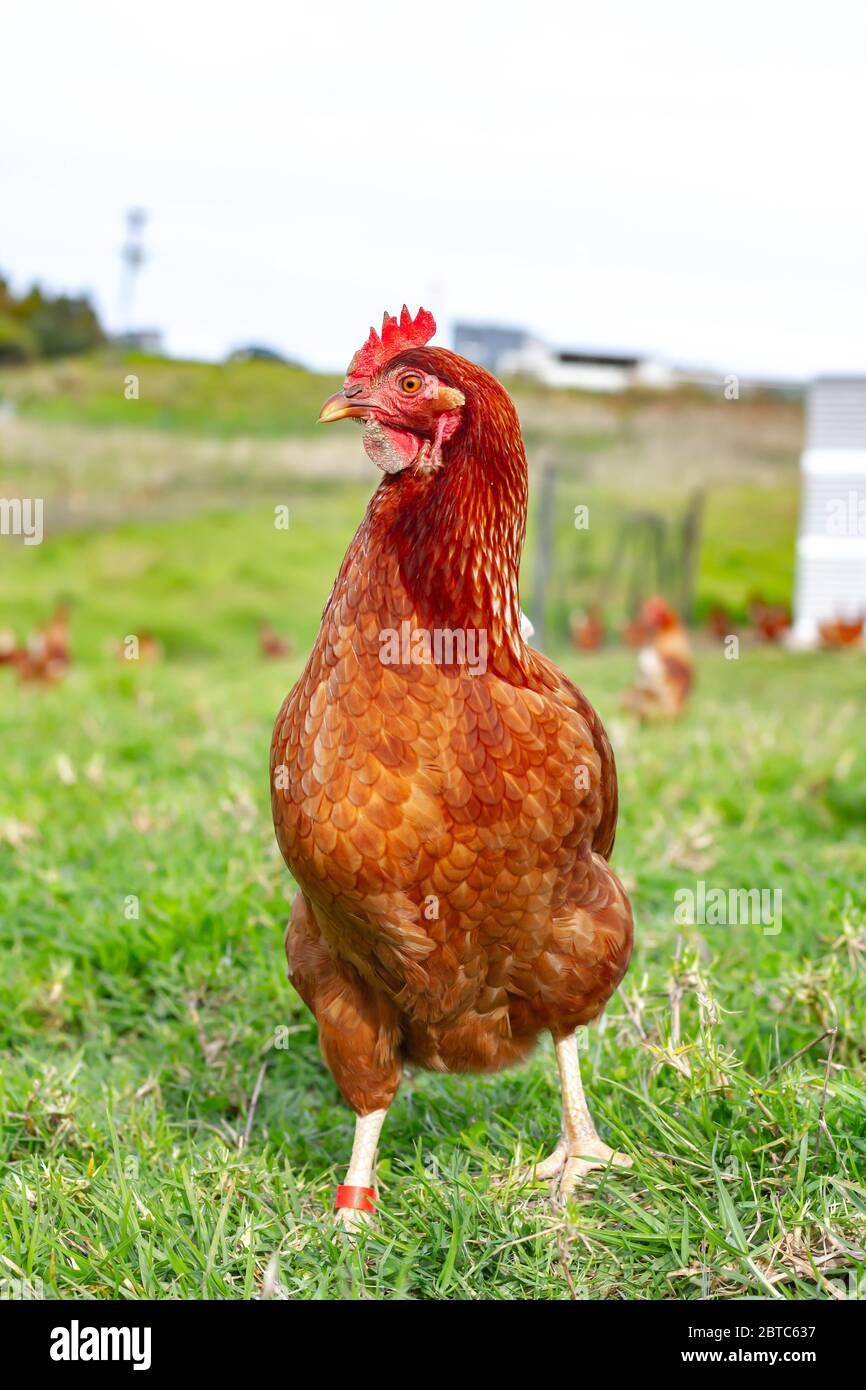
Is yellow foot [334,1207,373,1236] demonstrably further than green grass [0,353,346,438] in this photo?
→ No

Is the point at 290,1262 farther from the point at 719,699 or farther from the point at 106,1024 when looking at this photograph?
the point at 719,699

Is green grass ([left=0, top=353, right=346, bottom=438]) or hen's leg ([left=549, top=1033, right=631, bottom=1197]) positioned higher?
green grass ([left=0, top=353, right=346, bottom=438])

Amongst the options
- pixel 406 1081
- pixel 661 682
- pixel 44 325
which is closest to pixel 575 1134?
pixel 406 1081

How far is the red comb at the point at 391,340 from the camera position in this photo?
213cm

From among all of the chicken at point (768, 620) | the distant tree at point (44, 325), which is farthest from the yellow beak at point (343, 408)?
the distant tree at point (44, 325)

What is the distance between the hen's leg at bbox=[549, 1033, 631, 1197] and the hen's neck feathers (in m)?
0.87

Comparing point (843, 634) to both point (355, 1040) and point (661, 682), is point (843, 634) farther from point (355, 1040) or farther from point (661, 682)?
point (355, 1040)

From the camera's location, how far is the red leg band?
2.33m

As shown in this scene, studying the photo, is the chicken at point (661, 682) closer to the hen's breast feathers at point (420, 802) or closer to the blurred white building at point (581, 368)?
the hen's breast feathers at point (420, 802)

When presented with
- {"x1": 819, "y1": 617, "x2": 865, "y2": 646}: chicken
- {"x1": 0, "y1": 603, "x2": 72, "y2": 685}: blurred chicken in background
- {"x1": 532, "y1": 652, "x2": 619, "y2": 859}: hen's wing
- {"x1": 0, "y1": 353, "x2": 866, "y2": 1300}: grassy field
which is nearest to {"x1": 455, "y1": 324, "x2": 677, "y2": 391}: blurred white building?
{"x1": 819, "y1": 617, "x2": 865, "y2": 646}: chicken

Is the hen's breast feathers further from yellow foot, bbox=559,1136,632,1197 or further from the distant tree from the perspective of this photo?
the distant tree

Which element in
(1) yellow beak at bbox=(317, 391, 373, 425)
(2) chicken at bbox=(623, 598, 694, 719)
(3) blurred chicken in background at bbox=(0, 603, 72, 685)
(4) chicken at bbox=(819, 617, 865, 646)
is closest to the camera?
(1) yellow beak at bbox=(317, 391, 373, 425)

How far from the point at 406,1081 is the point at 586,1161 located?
707 millimetres

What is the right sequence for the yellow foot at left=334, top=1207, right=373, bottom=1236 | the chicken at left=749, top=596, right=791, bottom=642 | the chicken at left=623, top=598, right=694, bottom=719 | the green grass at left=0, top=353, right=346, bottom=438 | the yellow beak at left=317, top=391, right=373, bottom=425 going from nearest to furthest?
the yellow beak at left=317, top=391, right=373, bottom=425 → the yellow foot at left=334, top=1207, right=373, bottom=1236 → the chicken at left=623, top=598, right=694, bottom=719 → the chicken at left=749, top=596, right=791, bottom=642 → the green grass at left=0, top=353, right=346, bottom=438
